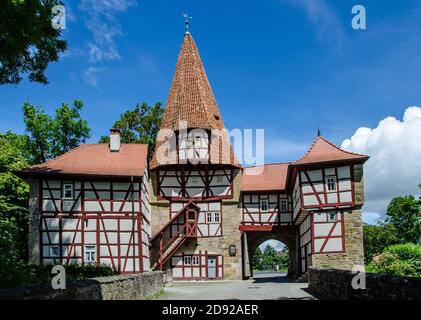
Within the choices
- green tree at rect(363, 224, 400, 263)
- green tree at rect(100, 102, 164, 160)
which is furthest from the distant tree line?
green tree at rect(363, 224, 400, 263)

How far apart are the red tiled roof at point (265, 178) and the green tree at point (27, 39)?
17.6 m

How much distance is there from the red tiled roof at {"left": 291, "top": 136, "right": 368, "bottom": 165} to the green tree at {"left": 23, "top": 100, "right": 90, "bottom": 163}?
17891 millimetres

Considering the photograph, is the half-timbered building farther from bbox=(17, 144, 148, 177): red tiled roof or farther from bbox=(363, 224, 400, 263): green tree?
bbox=(363, 224, 400, 263): green tree

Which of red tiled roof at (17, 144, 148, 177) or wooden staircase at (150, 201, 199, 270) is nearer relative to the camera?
red tiled roof at (17, 144, 148, 177)

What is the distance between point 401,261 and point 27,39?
15.7 m

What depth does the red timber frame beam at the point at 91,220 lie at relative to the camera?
2511 centimetres

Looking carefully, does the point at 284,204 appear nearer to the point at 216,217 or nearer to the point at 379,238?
the point at 216,217

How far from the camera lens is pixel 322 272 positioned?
1502 centimetres

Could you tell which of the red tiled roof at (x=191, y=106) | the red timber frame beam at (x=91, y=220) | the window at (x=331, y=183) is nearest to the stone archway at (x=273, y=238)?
the red tiled roof at (x=191, y=106)

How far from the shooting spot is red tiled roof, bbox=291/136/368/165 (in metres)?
24.5

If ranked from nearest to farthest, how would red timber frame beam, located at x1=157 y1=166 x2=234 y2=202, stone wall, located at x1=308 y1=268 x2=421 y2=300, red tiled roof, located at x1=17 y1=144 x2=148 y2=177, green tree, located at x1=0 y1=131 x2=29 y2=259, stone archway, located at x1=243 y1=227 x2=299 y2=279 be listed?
stone wall, located at x1=308 y1=268 x2=421 y2=300 → red tiled roof, located at x1=17 y1=144 x2=148 y2=177 → green tree, located at x1=0 y1=131 x2=29 y2=259 → red timber frame beam, located at x1=157 y1=166 x2=234 y2=202 → stone archway, located at x1=243 y1=227 x2=299 y2=279

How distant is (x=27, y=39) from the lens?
1317 cm

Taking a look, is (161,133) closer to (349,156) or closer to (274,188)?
(274,188)

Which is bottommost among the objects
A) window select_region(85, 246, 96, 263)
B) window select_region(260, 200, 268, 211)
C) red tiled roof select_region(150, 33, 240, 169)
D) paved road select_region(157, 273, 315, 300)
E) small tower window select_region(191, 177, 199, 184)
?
paved road select_region(157, 273, 315, 300)
